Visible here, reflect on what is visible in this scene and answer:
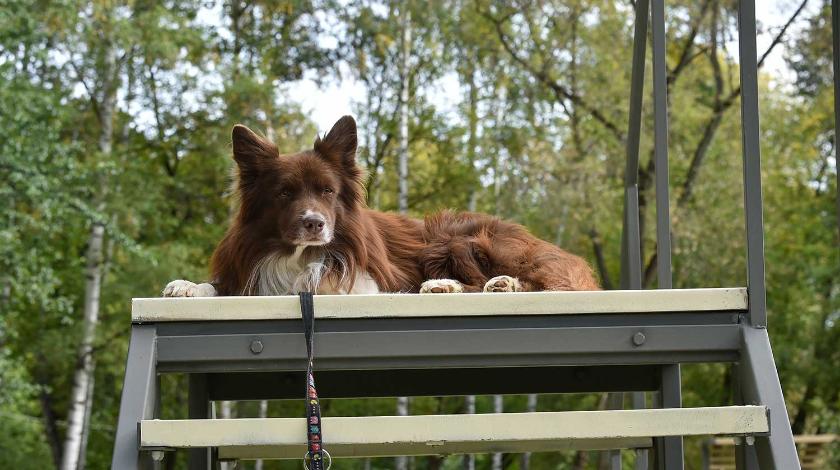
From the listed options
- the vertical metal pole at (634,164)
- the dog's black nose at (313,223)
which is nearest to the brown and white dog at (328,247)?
the dog's black nose at (313,223)

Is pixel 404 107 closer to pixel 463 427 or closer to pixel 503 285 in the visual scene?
pixel 503 285

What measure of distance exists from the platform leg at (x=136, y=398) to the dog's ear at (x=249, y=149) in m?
1.33

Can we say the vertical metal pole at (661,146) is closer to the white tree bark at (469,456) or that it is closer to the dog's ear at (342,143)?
the dog's ear at (342,143)

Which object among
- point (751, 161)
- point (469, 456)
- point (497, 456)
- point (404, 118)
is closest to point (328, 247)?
point (751, 161)

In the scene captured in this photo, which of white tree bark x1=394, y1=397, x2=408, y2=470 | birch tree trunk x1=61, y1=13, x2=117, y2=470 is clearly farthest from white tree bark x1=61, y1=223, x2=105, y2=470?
white tree bark x1=394, y1=397, x2=408, y2=470

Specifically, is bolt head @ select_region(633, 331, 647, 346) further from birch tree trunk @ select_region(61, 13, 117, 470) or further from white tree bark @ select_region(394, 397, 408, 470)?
white tree bark @ select_region(394, 397, 408, 470)

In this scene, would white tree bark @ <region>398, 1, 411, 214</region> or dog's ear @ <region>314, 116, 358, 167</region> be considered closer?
→ dog's ear @ <region>314, 116, 358, 167</region>

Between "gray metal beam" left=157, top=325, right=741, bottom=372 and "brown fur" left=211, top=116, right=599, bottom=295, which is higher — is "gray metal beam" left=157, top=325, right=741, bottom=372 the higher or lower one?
the lower one

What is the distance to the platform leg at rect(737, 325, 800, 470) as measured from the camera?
2643 millimetres

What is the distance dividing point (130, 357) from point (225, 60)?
56.1ft

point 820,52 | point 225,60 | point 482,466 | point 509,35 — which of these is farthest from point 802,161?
point 225,60

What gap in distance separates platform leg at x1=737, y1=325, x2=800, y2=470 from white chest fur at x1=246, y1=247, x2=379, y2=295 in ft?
5.37

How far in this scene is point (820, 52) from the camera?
17875 millimetres

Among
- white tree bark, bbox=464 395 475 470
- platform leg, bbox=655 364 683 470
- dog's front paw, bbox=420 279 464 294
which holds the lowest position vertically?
platform leg, bbox=655 364 683 470
